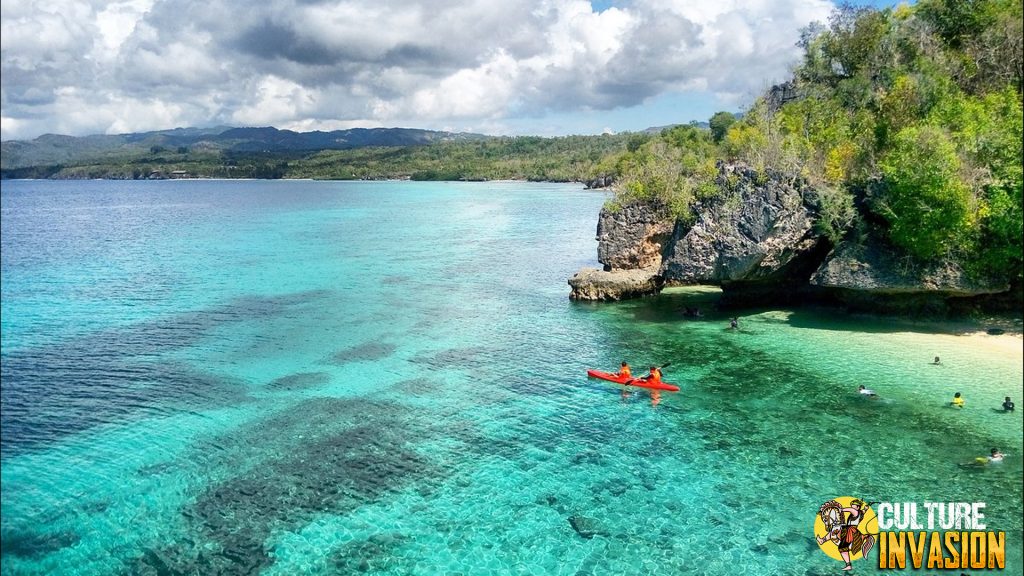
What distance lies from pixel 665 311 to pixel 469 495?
2513 centimetres

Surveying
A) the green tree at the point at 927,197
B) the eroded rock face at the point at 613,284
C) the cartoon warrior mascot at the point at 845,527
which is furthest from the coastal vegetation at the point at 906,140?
the cartoon warrior mascot at the point at 845,527

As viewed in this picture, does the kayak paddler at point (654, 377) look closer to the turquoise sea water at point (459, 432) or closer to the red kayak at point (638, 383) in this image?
the red kayak at point (638, 383)

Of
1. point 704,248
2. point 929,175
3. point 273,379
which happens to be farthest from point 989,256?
point 273,379

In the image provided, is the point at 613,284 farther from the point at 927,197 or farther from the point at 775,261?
the point at 927,197

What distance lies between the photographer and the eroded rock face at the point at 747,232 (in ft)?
112

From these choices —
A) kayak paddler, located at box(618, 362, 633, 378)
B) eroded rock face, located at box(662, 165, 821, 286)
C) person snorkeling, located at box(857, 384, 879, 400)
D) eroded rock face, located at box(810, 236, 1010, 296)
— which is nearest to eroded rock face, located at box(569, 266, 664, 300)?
eroded rock face, located at box(662, 165, 821, 286)

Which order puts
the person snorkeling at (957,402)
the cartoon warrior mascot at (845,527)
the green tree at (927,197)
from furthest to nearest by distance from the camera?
the green tree at (927,197)
the person snorkeling at (957,402)
the cartoon warrior mascot at (845,527)

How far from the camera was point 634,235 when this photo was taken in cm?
4391

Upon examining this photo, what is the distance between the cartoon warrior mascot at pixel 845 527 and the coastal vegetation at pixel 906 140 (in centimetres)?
1984

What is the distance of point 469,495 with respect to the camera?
59.6 feet

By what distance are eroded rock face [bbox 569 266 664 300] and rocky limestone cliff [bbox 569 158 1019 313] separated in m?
0.07

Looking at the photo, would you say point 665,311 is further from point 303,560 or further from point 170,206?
point 170,206

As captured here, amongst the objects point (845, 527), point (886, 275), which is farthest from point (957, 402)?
point (886, 275)

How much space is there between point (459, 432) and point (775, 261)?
22739mm
